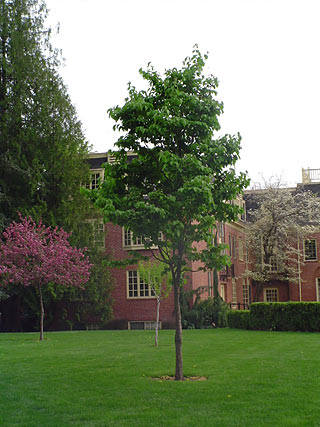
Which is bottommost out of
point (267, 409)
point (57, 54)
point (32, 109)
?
point (267, 409)

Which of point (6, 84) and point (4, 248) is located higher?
point (6, 84)

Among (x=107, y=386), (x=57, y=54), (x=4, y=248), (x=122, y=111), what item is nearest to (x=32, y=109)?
(x=57, y=54)

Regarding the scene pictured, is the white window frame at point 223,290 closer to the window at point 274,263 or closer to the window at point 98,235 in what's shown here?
the window at point 274,263

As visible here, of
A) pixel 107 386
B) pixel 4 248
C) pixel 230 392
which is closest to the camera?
pixel 230 392

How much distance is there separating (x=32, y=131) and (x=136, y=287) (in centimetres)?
1062

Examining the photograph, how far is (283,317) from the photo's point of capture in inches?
999

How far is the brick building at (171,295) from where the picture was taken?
31547 mm

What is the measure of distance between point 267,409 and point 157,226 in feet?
13.3

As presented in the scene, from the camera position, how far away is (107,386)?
10.6 m

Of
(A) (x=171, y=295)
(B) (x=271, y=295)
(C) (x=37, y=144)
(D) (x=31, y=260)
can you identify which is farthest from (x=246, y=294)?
(D) (x=31, y=260)

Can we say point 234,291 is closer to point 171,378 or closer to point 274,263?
point 274,263

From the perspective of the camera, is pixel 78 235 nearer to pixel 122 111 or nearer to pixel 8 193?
pixel 8 193

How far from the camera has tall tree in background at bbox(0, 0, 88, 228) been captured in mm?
27984

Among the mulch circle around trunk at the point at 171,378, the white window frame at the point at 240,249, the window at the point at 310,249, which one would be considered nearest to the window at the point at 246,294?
the white window frame at the point at 240,249
